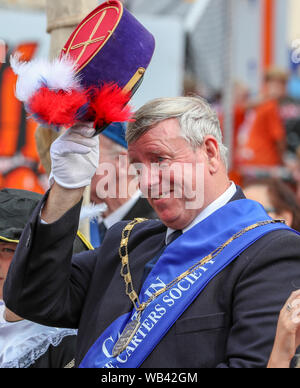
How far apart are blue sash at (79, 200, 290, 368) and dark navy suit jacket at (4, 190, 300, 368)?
0.09 feet

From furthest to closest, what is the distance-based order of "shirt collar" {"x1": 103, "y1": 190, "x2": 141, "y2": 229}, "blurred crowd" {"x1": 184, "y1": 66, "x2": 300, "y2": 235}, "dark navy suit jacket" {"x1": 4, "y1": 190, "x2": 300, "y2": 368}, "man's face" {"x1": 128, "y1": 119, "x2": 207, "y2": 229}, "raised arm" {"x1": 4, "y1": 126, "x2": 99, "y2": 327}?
"blurred crowd" {"x1": 184, "y1": 66, "x2": 300, "y2": 235}, "shirt collar" {"x1": 103, "y1": 190, "x2": 141, "y2": 229}, "man's face" {"x1": 128, "y1": 119, "x2": 207, "y2": 229}, "raised arm" {"x1": 4, "y1": 126, "x2": 99, "y2": 327}, "dark navy suit jacket" {"x1": 4, "y1": 190, "x2": 300, "y2": 368}

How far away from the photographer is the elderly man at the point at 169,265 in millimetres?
2043

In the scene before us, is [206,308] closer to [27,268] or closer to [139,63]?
[27,268]

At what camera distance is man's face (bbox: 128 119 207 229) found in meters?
2.31

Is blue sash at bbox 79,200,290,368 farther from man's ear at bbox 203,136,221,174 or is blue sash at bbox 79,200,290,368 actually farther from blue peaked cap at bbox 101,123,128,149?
blue peaked cap at bbox 101,123,128,149

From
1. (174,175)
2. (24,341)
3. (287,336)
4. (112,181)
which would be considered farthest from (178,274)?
(112,181)

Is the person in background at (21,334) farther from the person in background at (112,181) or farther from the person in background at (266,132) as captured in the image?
the person in background at (266,132)

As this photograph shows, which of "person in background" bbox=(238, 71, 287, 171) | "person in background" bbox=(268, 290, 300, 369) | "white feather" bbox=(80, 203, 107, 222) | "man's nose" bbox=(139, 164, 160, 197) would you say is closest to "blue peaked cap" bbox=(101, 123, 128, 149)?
"white feather" bbox=(80, 203, 107, 222)

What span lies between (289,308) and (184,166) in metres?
0.71

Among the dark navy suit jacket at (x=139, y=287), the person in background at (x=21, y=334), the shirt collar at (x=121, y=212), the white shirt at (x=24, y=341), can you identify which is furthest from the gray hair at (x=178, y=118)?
the shirt collar at (x=121, y=212)

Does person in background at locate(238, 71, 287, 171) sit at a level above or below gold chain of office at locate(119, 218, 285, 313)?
below

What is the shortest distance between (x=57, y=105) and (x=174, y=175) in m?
0.48
